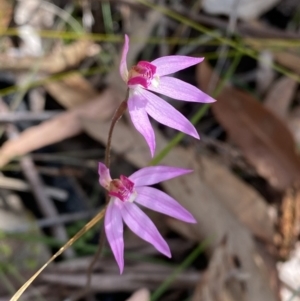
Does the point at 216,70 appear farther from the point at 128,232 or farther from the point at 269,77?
the point at 128,232

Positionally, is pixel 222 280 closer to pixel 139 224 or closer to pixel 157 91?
pixel 139 224

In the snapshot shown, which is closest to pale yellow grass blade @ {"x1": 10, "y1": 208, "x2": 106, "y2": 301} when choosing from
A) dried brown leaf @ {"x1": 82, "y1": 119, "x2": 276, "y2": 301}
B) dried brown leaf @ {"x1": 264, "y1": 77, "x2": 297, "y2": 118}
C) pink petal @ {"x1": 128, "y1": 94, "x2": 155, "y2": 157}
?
pink petal @ {"x1": 128, "y1": 94, "x2": 155, "y2": 157}

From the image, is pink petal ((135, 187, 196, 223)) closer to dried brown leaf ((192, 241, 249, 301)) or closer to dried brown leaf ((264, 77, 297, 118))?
dried brown leaf ((192, 241, 249, 301))

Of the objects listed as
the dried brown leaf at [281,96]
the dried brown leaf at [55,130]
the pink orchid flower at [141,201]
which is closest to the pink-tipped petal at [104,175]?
the pink orchid flower at [141,201]

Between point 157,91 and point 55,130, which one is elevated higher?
point 157,91

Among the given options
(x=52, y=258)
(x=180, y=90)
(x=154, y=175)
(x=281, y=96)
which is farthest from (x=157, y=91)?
(x=281, y=96)

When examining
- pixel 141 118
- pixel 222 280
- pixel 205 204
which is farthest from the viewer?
pixel 205 204
